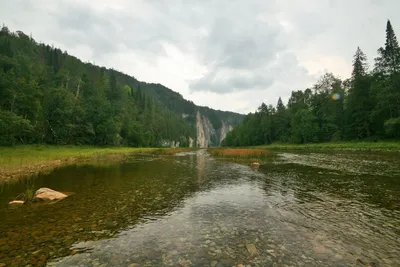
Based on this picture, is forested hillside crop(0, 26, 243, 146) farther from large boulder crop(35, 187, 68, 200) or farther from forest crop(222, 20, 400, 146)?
forest crop(222, 20, 400, 146)

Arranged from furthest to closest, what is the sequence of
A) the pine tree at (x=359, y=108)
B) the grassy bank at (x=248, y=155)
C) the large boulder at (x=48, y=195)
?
the pine tree at (x=359, y=108) < the grassy bank at (x=248, y=155) < the large boulder at (x=48, y=195)

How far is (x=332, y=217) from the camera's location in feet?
31.1

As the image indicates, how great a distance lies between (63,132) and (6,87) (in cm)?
1866

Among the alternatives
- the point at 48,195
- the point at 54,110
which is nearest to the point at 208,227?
the point at 48,195

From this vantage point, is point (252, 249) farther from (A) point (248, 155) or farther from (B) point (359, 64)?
(B) point (359, 64)

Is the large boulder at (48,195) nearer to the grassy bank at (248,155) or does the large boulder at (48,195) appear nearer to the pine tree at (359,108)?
the grassy bank at (248,155)

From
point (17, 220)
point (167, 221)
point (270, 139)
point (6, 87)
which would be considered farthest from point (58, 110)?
point (270, 139)

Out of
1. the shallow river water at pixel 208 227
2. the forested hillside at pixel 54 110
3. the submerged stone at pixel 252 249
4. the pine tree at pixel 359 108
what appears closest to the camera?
the shallow river water at pixel 208 227

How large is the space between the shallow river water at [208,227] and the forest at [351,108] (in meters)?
50.2

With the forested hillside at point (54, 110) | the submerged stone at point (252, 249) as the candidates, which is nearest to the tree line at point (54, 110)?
the forested hillside at point (54, 110)

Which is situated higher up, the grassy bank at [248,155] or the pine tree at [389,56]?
the pine tree at [389,56]

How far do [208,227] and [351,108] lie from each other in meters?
74.3

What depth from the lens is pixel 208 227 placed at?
8.73m

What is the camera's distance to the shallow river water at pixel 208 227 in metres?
6.32
